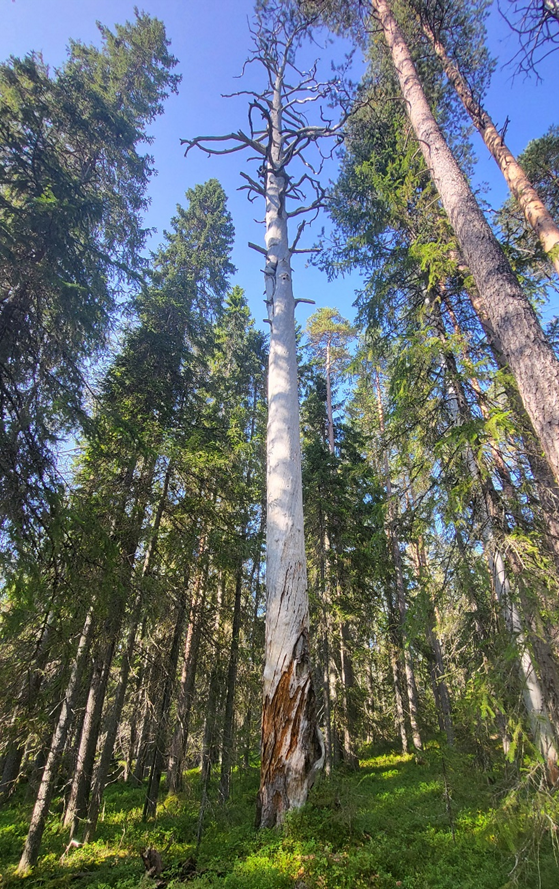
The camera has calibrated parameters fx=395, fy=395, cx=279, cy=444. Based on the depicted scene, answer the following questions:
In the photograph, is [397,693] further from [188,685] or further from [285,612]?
[285,612]

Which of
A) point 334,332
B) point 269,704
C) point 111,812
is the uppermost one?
point 334,332

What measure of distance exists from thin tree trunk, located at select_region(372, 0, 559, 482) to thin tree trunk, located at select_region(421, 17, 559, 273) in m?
1.69

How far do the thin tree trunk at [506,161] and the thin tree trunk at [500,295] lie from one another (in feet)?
5.53

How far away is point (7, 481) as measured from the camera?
4453 mm

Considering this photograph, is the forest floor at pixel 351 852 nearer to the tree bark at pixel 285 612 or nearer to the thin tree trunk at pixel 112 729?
the tree bark at pixel 285 612

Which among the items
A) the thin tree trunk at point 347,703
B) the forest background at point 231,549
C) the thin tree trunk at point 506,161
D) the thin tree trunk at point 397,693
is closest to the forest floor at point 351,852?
the forest background at point 231,549

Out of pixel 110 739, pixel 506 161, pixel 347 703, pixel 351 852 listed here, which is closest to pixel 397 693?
pixel 347 703

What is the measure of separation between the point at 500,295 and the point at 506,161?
190 inches

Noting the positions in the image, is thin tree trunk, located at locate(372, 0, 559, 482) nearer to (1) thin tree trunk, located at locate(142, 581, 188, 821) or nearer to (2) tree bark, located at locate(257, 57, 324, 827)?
(2) tree bark, located at locate(257, 57, 324, 827)

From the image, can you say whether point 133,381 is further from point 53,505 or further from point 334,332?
point 334,332

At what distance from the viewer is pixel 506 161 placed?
723 cm

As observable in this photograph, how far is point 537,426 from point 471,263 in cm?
237

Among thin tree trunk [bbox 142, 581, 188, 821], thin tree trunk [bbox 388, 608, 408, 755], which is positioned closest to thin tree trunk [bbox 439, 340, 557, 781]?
thin tree trunk [bbox 142, 581, 188, 821]

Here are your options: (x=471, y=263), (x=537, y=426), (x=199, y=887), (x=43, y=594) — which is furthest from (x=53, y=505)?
(x=471, y=263)
